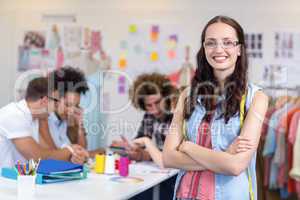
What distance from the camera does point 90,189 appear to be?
2.17 metres

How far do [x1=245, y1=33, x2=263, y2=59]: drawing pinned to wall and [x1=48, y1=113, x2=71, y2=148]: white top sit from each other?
6.62 feet

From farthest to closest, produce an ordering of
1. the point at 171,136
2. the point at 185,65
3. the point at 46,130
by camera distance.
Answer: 1. the point at 185,65
2. the point at 46,130
3. the point at 171,136

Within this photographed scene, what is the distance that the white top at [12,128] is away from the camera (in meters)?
2.74

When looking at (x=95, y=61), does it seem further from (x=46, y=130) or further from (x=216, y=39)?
(x=216, y=39)

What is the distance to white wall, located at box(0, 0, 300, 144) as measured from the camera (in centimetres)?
452

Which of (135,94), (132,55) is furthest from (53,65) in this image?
(135,94)

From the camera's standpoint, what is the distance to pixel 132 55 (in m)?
4.87

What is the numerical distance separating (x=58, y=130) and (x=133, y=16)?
180 cm

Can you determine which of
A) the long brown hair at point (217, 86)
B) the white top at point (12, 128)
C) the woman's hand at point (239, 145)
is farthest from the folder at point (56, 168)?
the woman's hand at point (239, 145)

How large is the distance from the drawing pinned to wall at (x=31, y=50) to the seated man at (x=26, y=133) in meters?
2.13

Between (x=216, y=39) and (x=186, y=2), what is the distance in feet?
9.78

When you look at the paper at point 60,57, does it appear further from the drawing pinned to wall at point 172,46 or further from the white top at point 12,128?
the white top at point 12,128

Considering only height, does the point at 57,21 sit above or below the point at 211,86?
above

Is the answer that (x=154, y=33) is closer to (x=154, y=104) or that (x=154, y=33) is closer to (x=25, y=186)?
(x=154, y=104)
